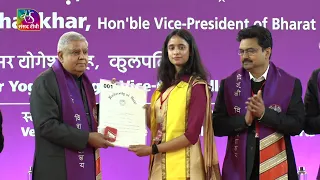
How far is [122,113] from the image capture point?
3596 millimetres

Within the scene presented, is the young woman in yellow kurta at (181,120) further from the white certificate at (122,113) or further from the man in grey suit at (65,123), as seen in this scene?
the man in grey suit at (65,123)

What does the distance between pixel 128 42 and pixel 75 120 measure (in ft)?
5.90

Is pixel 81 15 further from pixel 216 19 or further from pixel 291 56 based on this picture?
pixel 291 56

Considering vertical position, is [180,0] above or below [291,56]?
above

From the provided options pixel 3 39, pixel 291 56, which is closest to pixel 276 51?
pixel 291 56

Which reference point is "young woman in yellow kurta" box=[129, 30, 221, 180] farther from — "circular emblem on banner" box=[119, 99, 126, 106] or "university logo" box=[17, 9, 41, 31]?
"university logo" box=[17, 9, 41, 31]

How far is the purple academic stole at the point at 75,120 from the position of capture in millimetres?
3506

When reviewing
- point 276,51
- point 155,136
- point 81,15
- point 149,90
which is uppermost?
point 81,15

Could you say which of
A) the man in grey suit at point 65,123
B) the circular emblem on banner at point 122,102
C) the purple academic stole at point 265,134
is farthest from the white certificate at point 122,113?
the purple academic stole at point 265,134

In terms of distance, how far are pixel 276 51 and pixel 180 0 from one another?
1.01 meters

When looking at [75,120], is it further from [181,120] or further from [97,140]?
[181,120]

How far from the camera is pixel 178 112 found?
3.61 meters

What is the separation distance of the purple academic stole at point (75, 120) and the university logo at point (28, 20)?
1.67m

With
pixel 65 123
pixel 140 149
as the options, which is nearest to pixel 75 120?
pixel 65 123
